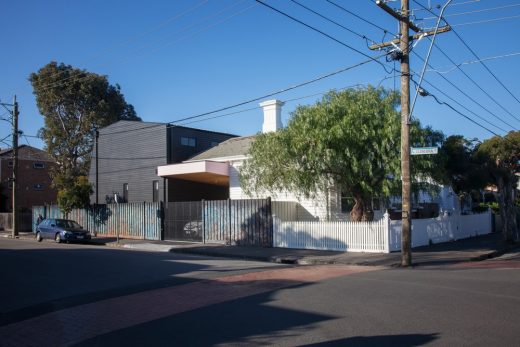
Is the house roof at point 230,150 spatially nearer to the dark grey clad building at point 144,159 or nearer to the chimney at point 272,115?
the chimney at point 272,115

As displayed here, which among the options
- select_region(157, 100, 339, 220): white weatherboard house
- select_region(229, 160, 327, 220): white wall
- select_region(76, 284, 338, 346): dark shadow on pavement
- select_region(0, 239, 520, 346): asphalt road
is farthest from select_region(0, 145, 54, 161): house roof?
select_region(76, 284, 338, 346): dark shadow on pavement

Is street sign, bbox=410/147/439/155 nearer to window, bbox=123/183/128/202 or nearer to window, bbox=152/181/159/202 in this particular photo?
window, bbox=152/181/159/202

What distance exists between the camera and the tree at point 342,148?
19078 millimetres

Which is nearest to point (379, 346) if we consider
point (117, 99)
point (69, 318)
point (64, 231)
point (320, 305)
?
point (320, 305)

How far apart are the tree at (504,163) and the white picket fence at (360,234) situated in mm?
2624

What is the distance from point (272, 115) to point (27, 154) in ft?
122

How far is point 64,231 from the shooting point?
28.8 metres

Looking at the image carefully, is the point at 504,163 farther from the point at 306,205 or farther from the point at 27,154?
the point at 27,154

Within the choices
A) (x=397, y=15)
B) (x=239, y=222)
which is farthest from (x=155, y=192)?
(x=397, y=15)

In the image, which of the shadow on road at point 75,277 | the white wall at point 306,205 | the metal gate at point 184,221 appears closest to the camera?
the shadow on road at point 75,277

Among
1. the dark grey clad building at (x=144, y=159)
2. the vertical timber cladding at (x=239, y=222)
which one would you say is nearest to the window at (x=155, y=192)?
the dark grey clad building at (x=144, y=159)

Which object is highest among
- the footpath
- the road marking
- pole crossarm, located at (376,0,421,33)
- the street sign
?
pole crossarm, located at (376,0,421,33)

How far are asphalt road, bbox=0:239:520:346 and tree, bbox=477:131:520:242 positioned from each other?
844 cm

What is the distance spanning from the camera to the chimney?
28.7 meters
